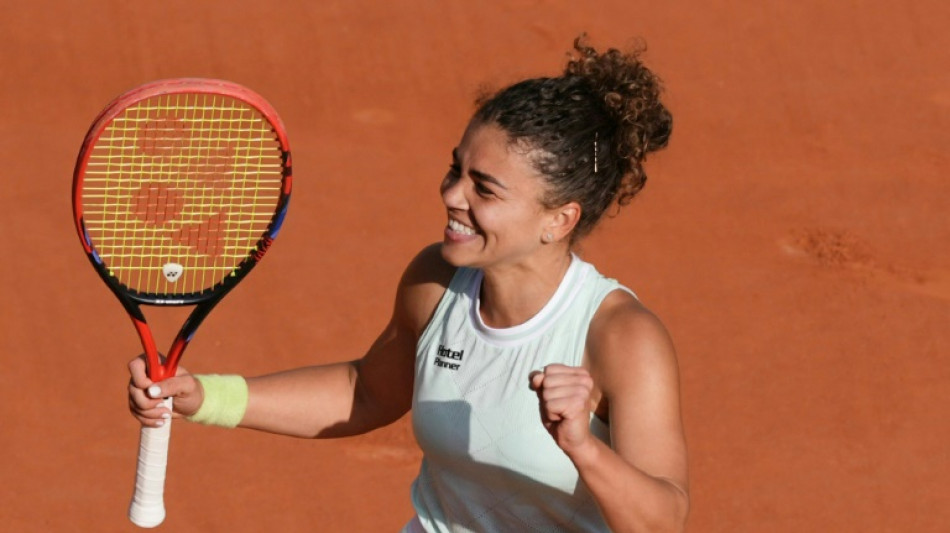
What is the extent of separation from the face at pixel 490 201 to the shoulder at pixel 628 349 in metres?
0.29

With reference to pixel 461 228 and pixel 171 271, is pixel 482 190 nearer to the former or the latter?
pixel 461 228

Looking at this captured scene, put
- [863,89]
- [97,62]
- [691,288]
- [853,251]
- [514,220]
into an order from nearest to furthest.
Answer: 1. [514,220]
2. [691,288]
3. [853,251]
4. [97,62]
5. [863,89]

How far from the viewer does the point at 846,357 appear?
24.7 ft

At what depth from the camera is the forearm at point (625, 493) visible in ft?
9.48

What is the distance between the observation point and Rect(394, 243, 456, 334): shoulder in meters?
3.67

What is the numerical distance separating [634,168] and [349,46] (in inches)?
281

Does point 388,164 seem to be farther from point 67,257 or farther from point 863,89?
point 863,89

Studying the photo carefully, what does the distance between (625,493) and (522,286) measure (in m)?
0.69

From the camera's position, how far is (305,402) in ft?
12.6

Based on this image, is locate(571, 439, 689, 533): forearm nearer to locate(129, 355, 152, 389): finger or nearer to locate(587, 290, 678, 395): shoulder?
locate(587, 290, 678, 395): shoulder

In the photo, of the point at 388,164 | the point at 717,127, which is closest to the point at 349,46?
the point at 388,164

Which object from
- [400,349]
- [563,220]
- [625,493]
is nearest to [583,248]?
[400,349]

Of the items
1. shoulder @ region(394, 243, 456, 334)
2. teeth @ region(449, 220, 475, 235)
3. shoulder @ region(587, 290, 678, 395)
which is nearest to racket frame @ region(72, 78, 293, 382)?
shoulder @ region(394, 243, 456, 334)

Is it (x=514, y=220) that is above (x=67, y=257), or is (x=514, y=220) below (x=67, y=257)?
above
